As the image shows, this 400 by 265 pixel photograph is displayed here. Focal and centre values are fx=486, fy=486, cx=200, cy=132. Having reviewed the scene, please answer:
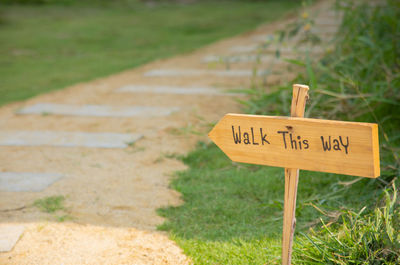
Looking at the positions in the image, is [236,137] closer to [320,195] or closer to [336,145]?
[336,145]

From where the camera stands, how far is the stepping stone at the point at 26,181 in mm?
2826

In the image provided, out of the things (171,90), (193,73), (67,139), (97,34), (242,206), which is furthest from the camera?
(97,34)

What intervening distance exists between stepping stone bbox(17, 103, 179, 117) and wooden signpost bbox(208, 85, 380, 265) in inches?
105

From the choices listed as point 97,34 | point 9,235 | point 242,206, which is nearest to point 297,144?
point 242,206

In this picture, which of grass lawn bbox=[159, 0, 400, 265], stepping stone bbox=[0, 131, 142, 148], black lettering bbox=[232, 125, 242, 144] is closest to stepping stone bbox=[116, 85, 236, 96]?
grass lawn bbox=[159, 0, 400, 265]

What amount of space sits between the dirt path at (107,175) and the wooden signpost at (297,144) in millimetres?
635

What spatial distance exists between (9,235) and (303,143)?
1449 millimetres

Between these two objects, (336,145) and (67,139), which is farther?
(67,139)

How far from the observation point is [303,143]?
5.35 ft

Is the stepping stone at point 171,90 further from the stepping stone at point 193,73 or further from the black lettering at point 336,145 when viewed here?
the black lettering at point 336,145

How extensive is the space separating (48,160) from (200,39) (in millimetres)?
6075

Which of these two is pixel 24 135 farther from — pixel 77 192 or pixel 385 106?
pixel 385 106

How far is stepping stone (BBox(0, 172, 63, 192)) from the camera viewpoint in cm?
283

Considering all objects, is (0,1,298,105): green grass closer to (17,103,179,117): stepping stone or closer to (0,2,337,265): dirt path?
(17,103,179,117): stepping stone
